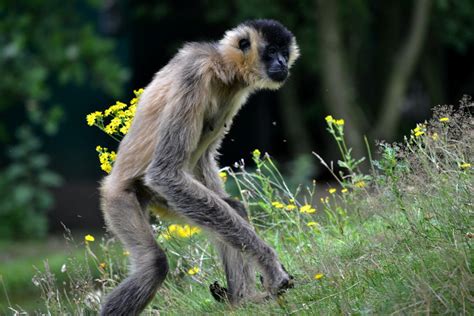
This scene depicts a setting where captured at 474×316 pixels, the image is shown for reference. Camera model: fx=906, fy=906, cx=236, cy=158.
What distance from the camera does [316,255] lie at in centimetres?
782

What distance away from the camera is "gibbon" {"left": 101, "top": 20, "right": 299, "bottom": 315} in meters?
7.27

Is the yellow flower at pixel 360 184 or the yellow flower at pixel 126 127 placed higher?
the yellow flower at pixel 126 127

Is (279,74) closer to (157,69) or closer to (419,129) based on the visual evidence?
(419,129)

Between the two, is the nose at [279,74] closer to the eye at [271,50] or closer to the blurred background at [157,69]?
the eye at [271,50]

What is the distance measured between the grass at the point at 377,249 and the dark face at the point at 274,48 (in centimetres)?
80

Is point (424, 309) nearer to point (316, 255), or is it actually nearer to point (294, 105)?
point (316, 255)

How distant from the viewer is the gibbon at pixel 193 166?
7.27 meters

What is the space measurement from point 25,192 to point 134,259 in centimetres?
1259

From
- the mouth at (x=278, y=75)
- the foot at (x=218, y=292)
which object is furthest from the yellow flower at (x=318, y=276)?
the mouth at (x=278, y=75)

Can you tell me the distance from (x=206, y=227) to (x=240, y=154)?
1637 centimetres

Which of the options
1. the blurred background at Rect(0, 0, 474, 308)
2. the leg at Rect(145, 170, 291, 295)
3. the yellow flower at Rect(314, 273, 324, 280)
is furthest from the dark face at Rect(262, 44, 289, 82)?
the blurred background at Rect(0, 0, 474, 308)

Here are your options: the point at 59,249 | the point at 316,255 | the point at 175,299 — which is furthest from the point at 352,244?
the point at 59,249

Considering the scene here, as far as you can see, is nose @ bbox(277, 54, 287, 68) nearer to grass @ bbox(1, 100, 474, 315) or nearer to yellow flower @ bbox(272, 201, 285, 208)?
grass @ bbox(1, 100, 474, 315)

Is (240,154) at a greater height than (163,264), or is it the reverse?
(163,264)
